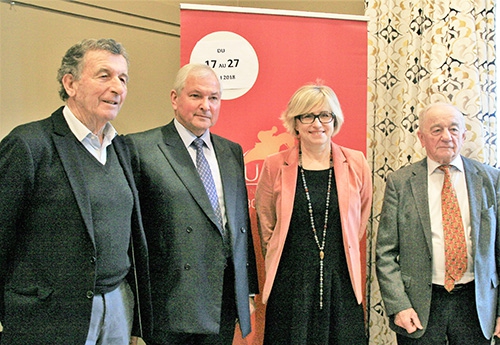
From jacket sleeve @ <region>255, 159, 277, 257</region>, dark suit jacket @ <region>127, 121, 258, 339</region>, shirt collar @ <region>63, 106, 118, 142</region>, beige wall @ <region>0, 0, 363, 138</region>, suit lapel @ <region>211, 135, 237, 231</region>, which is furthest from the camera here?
beige wall @ <region>0, 0, 363, 138</region>

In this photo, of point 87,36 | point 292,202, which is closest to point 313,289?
point 292,202

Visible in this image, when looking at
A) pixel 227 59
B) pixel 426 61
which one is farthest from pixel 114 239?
pixel 426 61

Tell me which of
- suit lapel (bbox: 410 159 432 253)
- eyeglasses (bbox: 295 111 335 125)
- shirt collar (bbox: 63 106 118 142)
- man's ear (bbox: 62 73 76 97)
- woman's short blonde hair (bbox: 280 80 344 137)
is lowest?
suit lapel (bbox: 410 159 432 253)

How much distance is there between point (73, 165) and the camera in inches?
61.4

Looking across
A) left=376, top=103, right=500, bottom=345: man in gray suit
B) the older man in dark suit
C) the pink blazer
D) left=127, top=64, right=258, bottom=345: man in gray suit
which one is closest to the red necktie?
left=376, top=103, right=500, bottom=345: man in gray suit

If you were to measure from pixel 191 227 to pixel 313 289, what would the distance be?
2.07 ft

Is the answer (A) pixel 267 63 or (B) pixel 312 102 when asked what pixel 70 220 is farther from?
(A) pixel 267 63

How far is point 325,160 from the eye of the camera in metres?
2.29

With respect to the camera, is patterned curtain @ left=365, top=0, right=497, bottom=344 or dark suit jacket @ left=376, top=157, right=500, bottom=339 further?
patterned curtain @ left=365, top=0, right=497, bottom=344

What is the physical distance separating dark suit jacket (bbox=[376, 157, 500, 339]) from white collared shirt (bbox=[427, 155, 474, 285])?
0.09ft

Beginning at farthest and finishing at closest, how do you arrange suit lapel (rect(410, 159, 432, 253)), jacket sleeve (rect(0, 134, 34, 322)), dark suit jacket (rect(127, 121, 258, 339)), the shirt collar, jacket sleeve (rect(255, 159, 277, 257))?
jacket sleeve (rect(255, 159, 277, 257))
suit lapel (rect(410, 159, 432, 253))
dark suit jacket (rect(127, 121, 258, 339))
the shirt collar
jacket sleeve (rect(0, 134, 34, 322))

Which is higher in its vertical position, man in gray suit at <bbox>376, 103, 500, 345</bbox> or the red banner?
the red banner

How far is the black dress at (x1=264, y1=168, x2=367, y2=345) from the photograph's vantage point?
83.5 inches

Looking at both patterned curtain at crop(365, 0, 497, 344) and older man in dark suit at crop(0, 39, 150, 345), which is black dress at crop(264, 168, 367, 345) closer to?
older man in dark suit at crop(0, 39, 150, 345)
